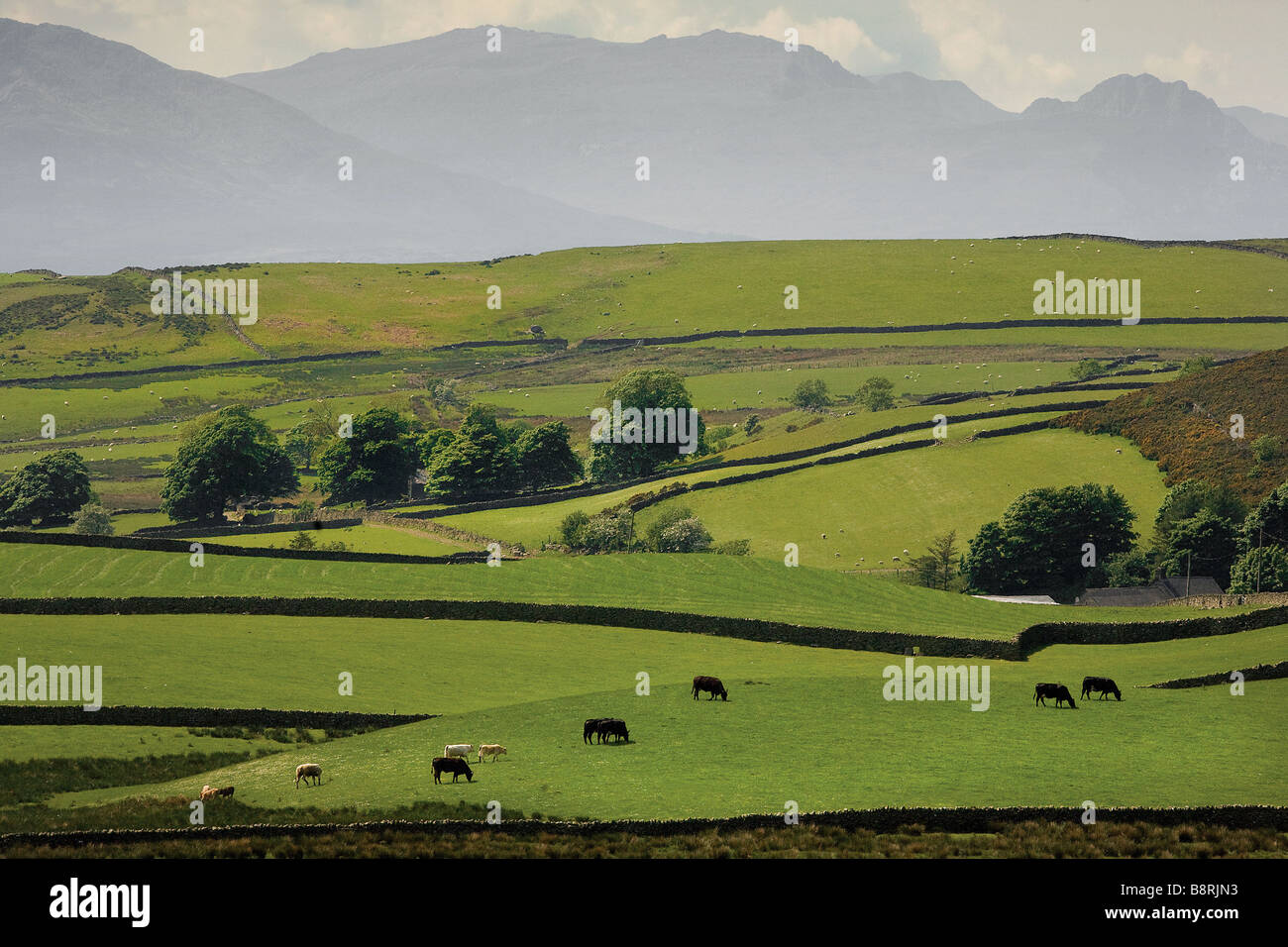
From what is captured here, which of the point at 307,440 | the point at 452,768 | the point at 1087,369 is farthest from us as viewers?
the point at 1087,369

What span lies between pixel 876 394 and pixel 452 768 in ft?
404

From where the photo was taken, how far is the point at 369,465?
139 meters

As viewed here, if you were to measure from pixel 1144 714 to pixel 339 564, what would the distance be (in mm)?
47860

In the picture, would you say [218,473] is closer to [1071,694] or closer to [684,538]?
[684,538]

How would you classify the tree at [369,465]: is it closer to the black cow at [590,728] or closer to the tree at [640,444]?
the tree at [640,444]

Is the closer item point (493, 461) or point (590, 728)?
point (590, 728)

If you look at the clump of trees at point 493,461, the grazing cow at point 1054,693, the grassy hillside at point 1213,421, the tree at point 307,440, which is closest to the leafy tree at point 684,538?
the clump of trees at point 493,461

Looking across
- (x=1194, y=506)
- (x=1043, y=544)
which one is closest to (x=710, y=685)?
(x=1043, y=544)

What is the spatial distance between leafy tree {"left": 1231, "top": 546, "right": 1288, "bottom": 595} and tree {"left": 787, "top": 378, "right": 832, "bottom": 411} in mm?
79704

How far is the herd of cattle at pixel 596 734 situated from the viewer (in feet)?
137

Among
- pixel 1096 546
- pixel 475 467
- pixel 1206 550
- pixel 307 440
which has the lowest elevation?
pixel 1206 550

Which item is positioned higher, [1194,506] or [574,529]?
[1194,506]
